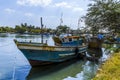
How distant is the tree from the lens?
22234 millimetres

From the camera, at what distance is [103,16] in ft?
75.5

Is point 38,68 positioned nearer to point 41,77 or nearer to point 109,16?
point 41,77

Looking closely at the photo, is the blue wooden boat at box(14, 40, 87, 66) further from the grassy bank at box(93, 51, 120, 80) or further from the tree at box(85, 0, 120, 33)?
the grassy bank at box(93, 51, 120, 80)

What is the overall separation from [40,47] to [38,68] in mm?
2332

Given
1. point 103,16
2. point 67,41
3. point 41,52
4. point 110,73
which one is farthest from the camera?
point 67,41

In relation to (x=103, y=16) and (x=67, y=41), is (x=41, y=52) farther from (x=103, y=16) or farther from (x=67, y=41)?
(x=67, y=41)

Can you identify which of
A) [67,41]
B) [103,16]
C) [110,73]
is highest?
[103,16]

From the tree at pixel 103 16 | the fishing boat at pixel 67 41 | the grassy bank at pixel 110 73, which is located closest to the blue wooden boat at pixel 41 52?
the tree at pixel 103 16

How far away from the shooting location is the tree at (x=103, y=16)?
22234mm

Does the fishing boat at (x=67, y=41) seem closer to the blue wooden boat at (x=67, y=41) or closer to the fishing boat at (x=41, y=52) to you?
the blue wooden boat at (x=67, y=41)

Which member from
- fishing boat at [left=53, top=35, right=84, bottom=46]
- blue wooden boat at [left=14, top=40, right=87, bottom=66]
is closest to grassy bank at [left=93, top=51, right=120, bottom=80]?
blue wooden boat at [left=14, top=40, right=87, bottom=66]

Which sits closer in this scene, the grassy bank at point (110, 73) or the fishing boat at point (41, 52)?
the grassy bank at point (110, 73)

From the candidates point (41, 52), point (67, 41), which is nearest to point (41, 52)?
point (41, 52)

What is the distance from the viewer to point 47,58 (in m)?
22.1
